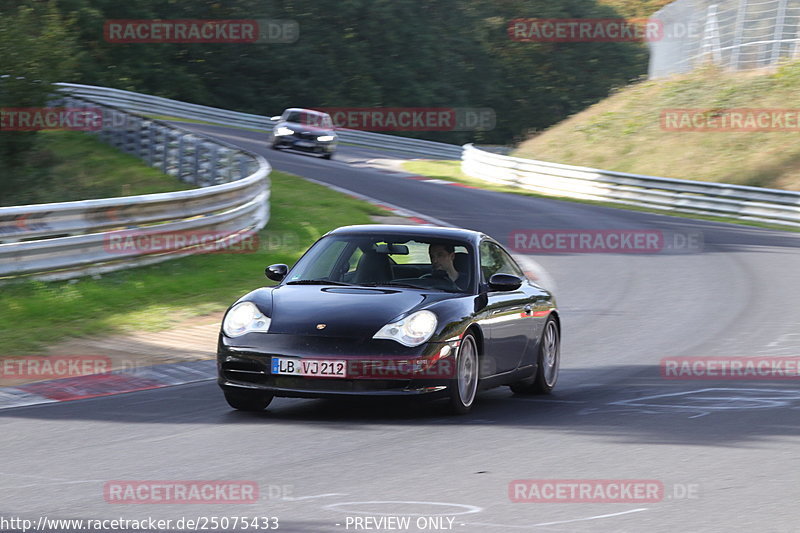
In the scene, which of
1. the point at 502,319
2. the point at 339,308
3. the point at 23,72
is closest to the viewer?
the point at 339,308

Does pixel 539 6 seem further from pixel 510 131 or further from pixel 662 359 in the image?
pixel 662 359

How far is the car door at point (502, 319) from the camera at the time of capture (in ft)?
29.5

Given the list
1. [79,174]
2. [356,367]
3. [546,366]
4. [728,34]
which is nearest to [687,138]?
[728,34]

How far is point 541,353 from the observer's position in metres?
9.91

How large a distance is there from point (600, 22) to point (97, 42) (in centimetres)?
3726

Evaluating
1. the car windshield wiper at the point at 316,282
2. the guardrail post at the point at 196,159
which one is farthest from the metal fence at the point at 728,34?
the car windshield wiper at the point at 316,282

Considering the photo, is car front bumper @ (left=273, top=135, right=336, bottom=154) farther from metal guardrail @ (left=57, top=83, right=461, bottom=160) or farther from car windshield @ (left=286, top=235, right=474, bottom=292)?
car windshield @ (left=286, top=235, right=474, bottom=292)

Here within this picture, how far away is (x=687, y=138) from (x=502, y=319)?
1350 inches

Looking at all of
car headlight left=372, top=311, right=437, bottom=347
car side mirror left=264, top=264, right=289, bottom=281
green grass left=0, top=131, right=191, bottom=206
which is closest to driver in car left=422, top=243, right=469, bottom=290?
car headlight left=372, top=311, right=437, bottom=347

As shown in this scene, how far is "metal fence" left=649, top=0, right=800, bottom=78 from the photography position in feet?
A: 141

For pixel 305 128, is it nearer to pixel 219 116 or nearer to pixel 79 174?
pixel 219 116

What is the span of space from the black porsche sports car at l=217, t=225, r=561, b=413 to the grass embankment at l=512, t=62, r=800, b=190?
89.3ft

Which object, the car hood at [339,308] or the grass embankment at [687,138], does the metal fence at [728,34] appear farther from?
the car hood at [339,308]

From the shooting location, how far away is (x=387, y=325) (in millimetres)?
8078
